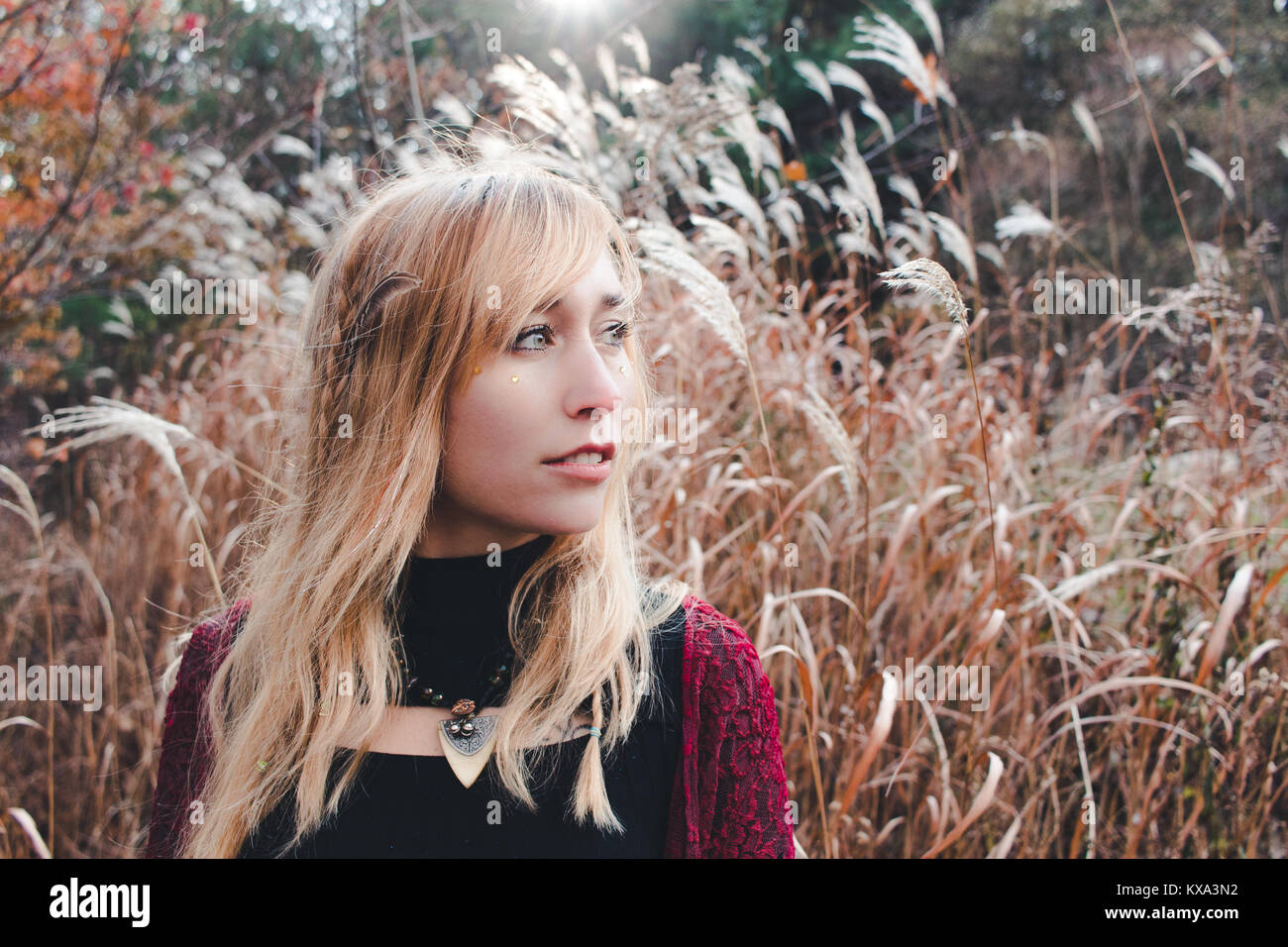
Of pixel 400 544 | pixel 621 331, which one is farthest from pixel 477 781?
pixel 621 331

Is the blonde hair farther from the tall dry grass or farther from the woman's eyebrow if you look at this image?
the tall dry grass

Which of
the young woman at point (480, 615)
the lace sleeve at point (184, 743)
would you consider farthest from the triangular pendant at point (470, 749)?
the lace sleeve at point (184, 743)

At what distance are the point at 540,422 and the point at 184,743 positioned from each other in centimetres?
74

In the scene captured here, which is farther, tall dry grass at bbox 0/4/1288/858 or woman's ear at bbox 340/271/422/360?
tall dry grass at bbox 0/4/1288/858

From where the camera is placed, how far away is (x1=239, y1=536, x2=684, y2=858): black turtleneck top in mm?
937

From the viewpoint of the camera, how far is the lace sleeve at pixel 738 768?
0.99 m

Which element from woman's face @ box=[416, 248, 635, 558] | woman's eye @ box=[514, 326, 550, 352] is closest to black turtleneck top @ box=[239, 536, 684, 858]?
woman's face @ box=[416, 248, 635, 558]

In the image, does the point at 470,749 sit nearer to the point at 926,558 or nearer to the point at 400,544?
the point at 400,544

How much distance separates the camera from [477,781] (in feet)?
3.11

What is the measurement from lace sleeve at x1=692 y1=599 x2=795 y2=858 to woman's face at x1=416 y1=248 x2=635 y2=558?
0.87 ft
